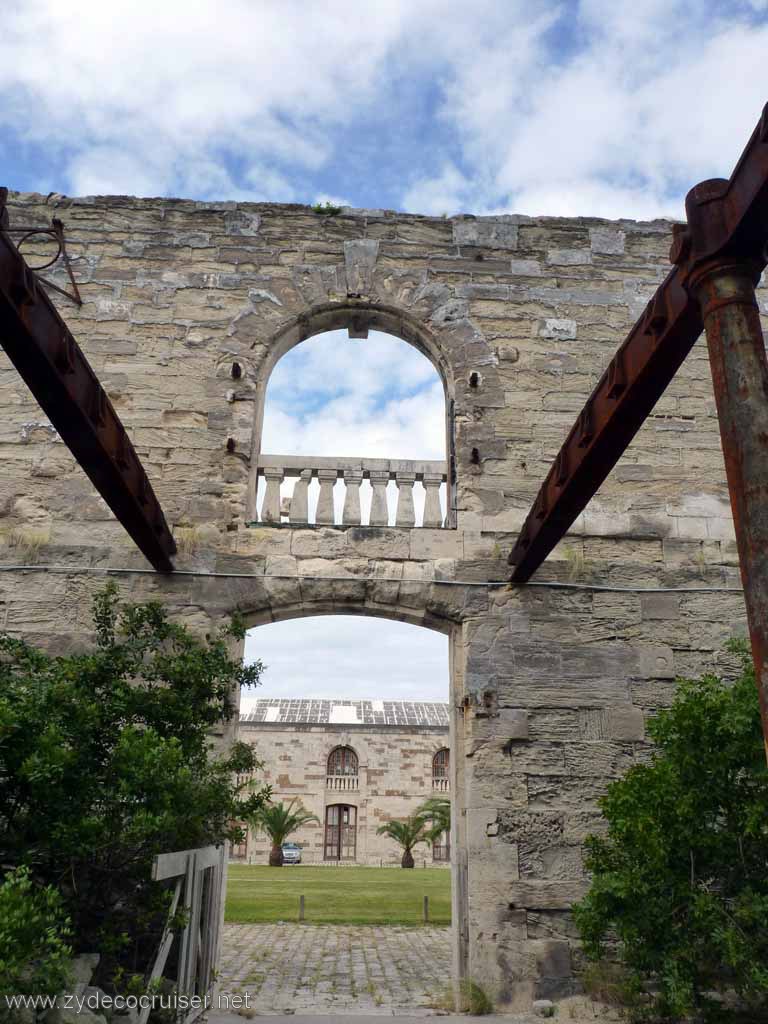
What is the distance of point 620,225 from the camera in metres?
7.87

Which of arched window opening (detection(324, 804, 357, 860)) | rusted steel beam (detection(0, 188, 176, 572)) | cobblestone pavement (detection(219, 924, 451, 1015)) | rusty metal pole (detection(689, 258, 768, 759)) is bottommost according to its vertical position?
cobblestone pavement (detection(219, 924, 451, 1015))

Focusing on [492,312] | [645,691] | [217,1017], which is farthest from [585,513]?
[217,1017]

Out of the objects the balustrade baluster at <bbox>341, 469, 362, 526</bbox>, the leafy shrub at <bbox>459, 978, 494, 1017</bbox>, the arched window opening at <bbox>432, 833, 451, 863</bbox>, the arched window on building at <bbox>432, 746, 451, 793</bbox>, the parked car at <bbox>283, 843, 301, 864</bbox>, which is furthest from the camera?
the arched window on building at <bbox>432, 746, 451, 793</bbox>

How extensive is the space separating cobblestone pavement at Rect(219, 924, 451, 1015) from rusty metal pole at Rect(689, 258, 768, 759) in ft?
13.2

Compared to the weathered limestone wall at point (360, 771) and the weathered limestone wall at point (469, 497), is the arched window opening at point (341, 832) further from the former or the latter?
the weathered limestone wall at point (469, 497)

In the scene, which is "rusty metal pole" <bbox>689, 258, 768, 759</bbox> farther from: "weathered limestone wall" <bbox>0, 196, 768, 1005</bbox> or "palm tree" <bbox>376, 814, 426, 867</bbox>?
"palm tree" <bbox>376, 814, 426, 867</bbox>

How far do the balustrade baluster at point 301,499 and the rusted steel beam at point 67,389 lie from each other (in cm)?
126

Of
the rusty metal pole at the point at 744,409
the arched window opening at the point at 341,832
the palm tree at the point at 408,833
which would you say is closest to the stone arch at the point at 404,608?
the rusty metal pole at the point at 744,409

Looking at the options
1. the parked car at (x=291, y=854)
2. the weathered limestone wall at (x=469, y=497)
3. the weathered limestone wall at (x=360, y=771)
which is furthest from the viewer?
the weathered limestone wall at (x=360, y=771)

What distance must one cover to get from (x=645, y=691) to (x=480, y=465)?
2.16 meters

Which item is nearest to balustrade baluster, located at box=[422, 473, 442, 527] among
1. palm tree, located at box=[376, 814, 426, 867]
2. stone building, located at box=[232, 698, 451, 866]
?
palm tree, located at box=[376, 814, 426, 867]

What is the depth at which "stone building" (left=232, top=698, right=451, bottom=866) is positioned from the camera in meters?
26.6

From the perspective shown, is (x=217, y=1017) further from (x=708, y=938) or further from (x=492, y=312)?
(x=492, y=312)

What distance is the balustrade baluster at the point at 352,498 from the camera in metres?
6.55
